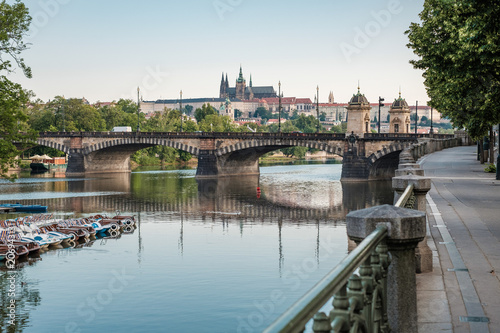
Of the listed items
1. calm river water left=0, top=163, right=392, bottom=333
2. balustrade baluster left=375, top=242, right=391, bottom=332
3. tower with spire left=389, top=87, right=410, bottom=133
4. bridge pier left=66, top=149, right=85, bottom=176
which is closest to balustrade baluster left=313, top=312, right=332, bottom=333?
balustrade baluster left=375, top=242, right=391, bottom=332

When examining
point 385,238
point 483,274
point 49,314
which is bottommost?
point 49,314

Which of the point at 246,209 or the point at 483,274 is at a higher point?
the point at 483,274

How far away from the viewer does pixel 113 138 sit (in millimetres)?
90688

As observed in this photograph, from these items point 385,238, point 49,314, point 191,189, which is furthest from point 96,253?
point 191,189

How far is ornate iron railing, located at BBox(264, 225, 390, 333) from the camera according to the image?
313 centimetres

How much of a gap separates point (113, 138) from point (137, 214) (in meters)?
45.8

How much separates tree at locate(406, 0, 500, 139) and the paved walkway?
15.3 ft

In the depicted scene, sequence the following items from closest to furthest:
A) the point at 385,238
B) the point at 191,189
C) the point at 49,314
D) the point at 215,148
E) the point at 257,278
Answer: the point at 385,238 → the point at 49,314 → the point at 257,278 → the point at 191,189 → the point at 215,148

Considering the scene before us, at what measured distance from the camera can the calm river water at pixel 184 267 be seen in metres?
20.6

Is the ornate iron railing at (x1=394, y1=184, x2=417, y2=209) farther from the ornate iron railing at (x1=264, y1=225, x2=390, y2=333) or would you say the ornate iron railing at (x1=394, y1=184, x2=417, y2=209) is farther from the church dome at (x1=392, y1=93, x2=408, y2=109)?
the church dome at (x1=392, y1=93, x2=408, y2=109)

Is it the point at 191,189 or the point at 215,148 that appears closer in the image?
the point at 191,189

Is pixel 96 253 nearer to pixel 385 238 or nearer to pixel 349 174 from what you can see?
pixel 385 238

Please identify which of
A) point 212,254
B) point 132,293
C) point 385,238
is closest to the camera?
point 385,238

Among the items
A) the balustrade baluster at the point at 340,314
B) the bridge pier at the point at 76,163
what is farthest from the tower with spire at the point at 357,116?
the balustrade baluster at the point at 340,314
